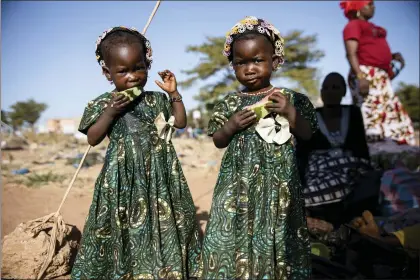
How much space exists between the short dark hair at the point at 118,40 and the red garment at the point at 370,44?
3076 mm

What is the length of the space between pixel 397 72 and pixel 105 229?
4.22m

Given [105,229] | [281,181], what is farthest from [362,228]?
[105,229]

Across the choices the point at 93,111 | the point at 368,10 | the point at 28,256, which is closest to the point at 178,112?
the point at 93,111

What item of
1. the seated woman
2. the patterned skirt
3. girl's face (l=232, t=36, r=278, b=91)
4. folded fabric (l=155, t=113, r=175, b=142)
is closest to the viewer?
girl's face (l=232, t=36, r=278, b=91)

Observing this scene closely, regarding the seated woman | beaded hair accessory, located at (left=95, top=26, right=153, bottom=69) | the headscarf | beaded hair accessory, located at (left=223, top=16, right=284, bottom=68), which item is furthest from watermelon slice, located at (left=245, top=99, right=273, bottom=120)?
the headscarf

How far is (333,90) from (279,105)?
1891 mm

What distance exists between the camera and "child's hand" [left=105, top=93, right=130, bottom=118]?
2.51 metres

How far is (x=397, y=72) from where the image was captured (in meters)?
5.25

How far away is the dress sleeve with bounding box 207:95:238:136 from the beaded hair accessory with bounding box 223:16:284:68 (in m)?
0.35

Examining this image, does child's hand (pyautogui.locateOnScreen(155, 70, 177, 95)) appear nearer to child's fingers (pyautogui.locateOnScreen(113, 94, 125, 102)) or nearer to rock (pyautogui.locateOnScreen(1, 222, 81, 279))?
child's fingers (pyautogui.locateOnScreen(113, 94, 125, 102))

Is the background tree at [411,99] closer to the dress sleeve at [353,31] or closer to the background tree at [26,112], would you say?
the dress sleeve at [353,31]

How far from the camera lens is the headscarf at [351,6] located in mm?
4965

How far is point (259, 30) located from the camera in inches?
99.1

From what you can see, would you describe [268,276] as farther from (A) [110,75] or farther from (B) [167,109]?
(A) [110,75]
